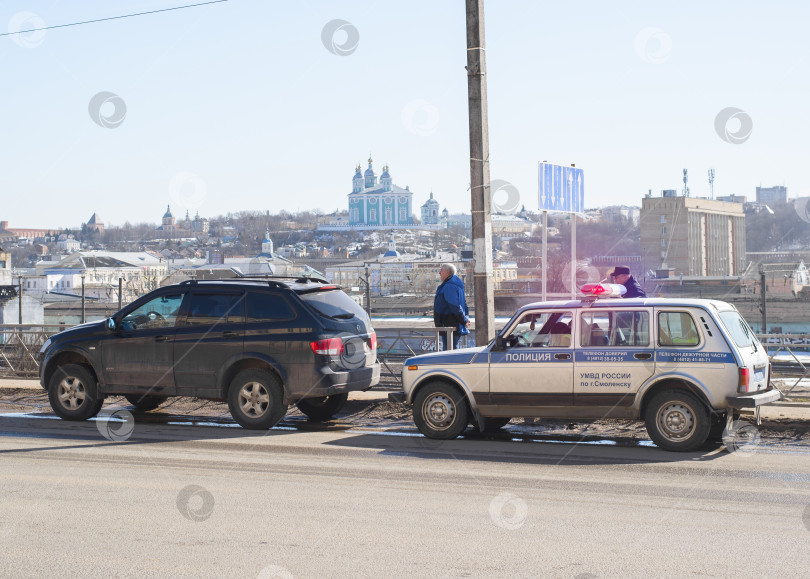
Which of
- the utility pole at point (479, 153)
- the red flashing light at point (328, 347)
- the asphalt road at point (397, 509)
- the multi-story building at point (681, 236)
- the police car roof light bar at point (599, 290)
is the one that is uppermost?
the multi-story building at point (681, 236)

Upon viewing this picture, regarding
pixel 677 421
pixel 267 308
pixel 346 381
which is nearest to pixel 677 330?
pixel 677 421

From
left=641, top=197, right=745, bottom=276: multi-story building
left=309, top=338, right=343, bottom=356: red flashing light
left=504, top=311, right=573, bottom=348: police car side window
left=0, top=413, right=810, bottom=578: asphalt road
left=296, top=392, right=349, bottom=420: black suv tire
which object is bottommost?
left=0, top=413, right=810, bottom=578: asphalt road

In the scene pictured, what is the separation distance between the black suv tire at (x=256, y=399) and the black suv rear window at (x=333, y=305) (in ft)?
3.47

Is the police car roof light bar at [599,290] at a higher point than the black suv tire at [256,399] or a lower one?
higher

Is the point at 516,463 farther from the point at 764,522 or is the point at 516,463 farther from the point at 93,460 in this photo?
the point at 93,460

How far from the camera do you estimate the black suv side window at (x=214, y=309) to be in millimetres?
11984

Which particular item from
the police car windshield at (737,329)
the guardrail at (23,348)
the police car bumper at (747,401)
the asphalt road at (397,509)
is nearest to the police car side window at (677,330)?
the police car windshield at (737,329)

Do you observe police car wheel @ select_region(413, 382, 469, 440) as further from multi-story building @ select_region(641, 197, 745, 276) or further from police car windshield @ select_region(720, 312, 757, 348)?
multi-story building @ select_region(641, 197, 745, 276)

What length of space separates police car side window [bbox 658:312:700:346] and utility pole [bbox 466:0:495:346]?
3.73 meters

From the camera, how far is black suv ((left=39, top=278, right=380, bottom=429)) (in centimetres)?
1162

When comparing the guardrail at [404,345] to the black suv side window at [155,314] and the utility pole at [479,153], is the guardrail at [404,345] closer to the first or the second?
the utility pole at [479,153]

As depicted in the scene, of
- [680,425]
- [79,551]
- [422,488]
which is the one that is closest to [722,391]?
[680,425]

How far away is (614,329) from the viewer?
10.2 meters

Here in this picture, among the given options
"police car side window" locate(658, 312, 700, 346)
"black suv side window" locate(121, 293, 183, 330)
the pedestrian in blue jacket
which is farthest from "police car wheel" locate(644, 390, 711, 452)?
"black suv side window" locate(121, 293, 183, 330)
